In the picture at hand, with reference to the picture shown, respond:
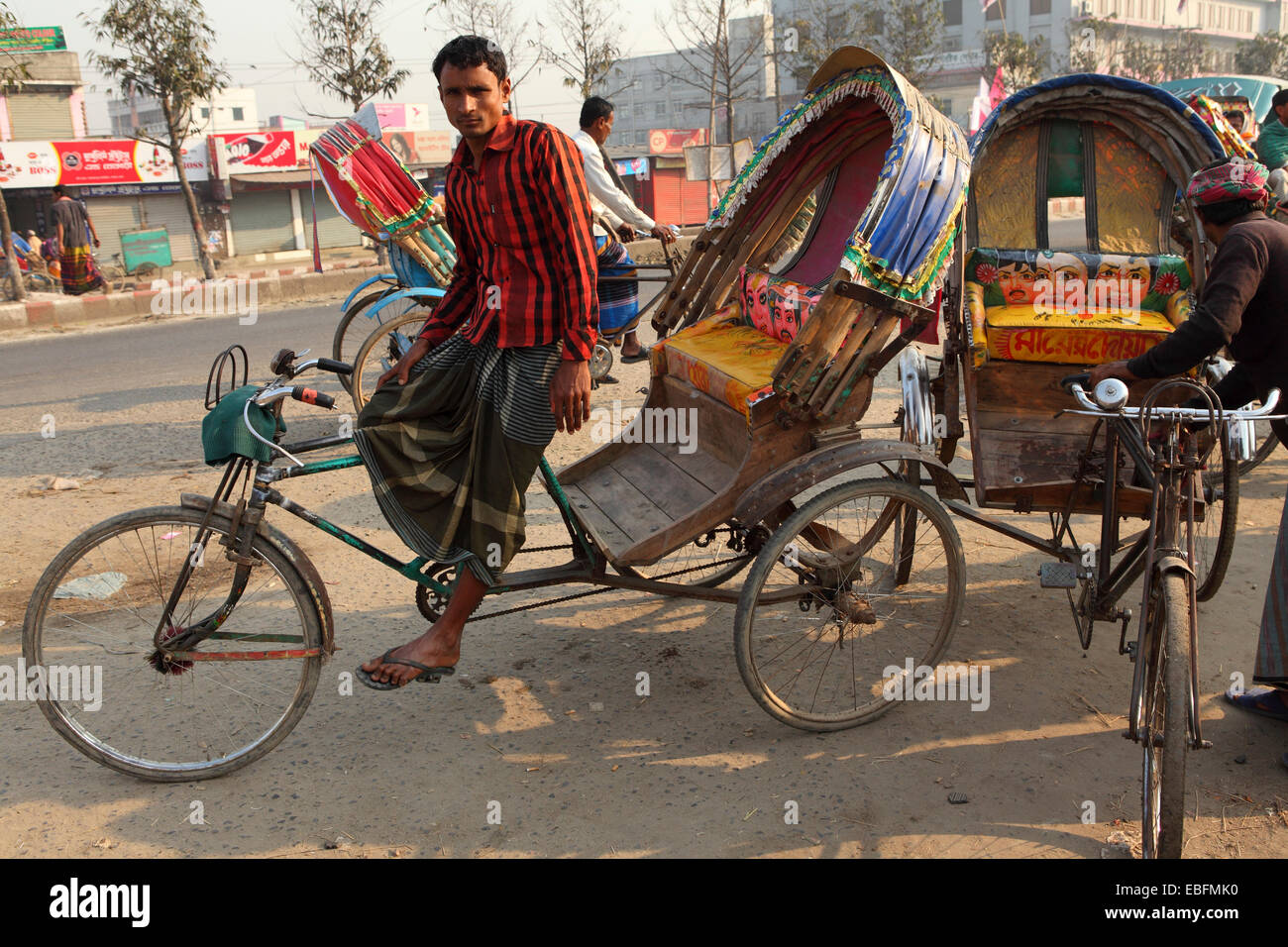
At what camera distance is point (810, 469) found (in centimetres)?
307

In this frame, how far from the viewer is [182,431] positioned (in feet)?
21.9

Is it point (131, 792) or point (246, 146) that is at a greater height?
point (246, 146)

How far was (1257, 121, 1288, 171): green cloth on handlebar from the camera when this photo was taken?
7570mm

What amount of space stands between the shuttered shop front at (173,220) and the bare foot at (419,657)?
29.5 metres

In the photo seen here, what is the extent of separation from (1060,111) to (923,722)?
280 cm

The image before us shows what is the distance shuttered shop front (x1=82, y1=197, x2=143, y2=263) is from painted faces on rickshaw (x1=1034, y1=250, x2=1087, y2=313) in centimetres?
2899

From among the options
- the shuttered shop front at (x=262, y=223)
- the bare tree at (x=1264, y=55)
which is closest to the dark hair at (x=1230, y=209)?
the shuttered shop front at (x=262, y=223)

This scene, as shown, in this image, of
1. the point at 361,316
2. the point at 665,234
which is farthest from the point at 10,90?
the point at 665,234

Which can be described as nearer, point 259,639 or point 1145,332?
→ point 259,639

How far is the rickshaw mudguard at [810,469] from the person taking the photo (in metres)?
3.04

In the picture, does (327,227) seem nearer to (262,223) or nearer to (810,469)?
(262,223)
